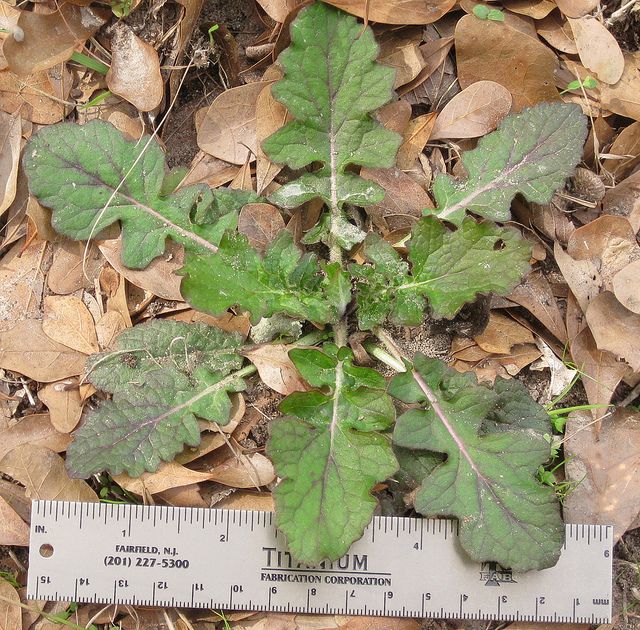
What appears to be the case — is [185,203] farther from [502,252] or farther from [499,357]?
[499,357]

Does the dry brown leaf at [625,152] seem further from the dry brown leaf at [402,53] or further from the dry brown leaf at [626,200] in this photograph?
the dry brown leaf at [402,53]

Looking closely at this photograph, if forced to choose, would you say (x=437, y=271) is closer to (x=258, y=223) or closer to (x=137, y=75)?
(x=258, y=223)

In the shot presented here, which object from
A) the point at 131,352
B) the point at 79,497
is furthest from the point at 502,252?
the point at 79,497

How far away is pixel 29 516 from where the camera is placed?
2.44 metres

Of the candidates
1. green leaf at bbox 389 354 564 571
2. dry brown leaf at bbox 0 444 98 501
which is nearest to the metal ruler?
dry brown leaf at bbox 0 444 98 501

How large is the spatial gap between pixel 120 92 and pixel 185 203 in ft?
1.53

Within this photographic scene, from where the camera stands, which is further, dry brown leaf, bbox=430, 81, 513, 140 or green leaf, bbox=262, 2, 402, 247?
dry brown leaf, bbox=430, 81, 513, 140

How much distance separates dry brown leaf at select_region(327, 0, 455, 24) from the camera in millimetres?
2422

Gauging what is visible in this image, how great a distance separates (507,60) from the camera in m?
2.51

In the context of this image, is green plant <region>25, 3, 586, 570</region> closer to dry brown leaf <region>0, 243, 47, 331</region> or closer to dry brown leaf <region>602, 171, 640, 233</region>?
dry brown leaf <region>0, 243, 47, 331</region>

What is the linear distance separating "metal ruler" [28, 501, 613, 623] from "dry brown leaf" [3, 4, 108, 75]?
1544mm

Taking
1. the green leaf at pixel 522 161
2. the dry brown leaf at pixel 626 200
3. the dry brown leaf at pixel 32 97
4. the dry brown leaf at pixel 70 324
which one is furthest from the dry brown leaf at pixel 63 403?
the dry brown leaf at pixel 626 200

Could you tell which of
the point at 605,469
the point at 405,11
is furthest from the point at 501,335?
the point at 405,11

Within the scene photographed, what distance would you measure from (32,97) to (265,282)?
45.0 inches
